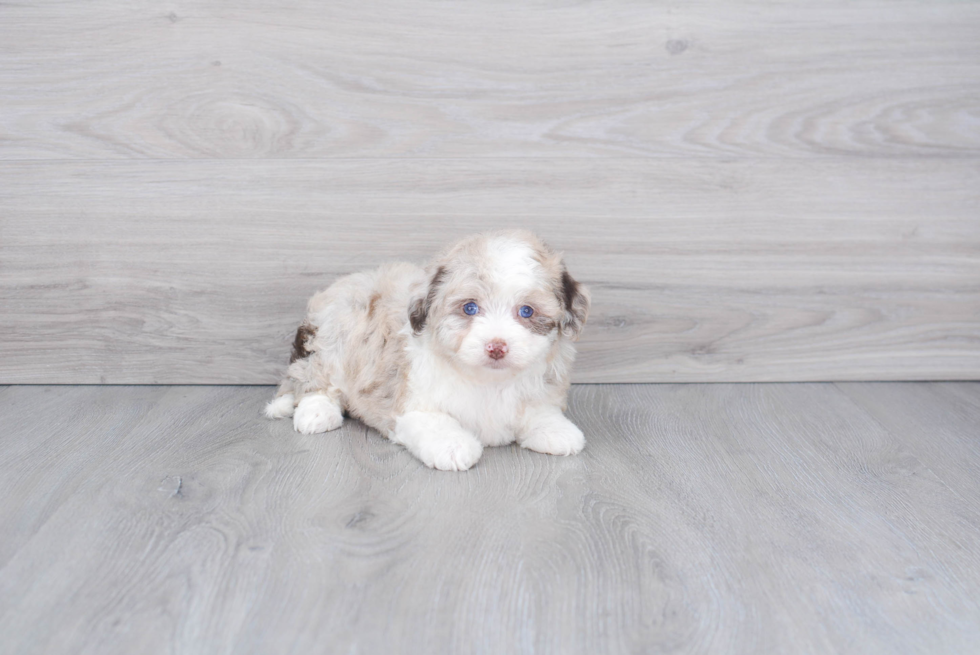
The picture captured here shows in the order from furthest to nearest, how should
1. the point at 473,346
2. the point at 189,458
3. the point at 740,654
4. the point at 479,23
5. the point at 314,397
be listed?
the point at 479,23
the point at 314,397
the point at 189,458
the point at 473,346
the point at 740,654

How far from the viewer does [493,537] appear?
144cm

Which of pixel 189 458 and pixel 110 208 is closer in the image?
pixel 189 458

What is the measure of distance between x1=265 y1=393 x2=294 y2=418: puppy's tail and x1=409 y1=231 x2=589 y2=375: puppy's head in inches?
20.7

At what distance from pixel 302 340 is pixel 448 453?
2.04 feet

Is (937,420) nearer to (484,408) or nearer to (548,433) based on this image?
(548,433)

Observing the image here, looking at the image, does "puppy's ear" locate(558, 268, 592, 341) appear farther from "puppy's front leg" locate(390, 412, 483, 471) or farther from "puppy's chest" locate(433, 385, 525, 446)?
"puppy's front leg" locate(390, 412, 483, 471)

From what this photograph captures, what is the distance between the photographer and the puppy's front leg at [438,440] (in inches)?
68.8

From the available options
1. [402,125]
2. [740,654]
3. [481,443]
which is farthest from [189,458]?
[740,654]

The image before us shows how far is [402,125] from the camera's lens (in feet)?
7.42

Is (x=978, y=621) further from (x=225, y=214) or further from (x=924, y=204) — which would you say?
(x=225, y=214)

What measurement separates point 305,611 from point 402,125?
1491mm

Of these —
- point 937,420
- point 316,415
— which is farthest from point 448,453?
point 937,420

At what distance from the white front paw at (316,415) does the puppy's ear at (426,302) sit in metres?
0.41

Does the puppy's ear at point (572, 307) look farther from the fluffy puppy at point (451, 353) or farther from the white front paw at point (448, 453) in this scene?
the white front paw at point (448, 453)
